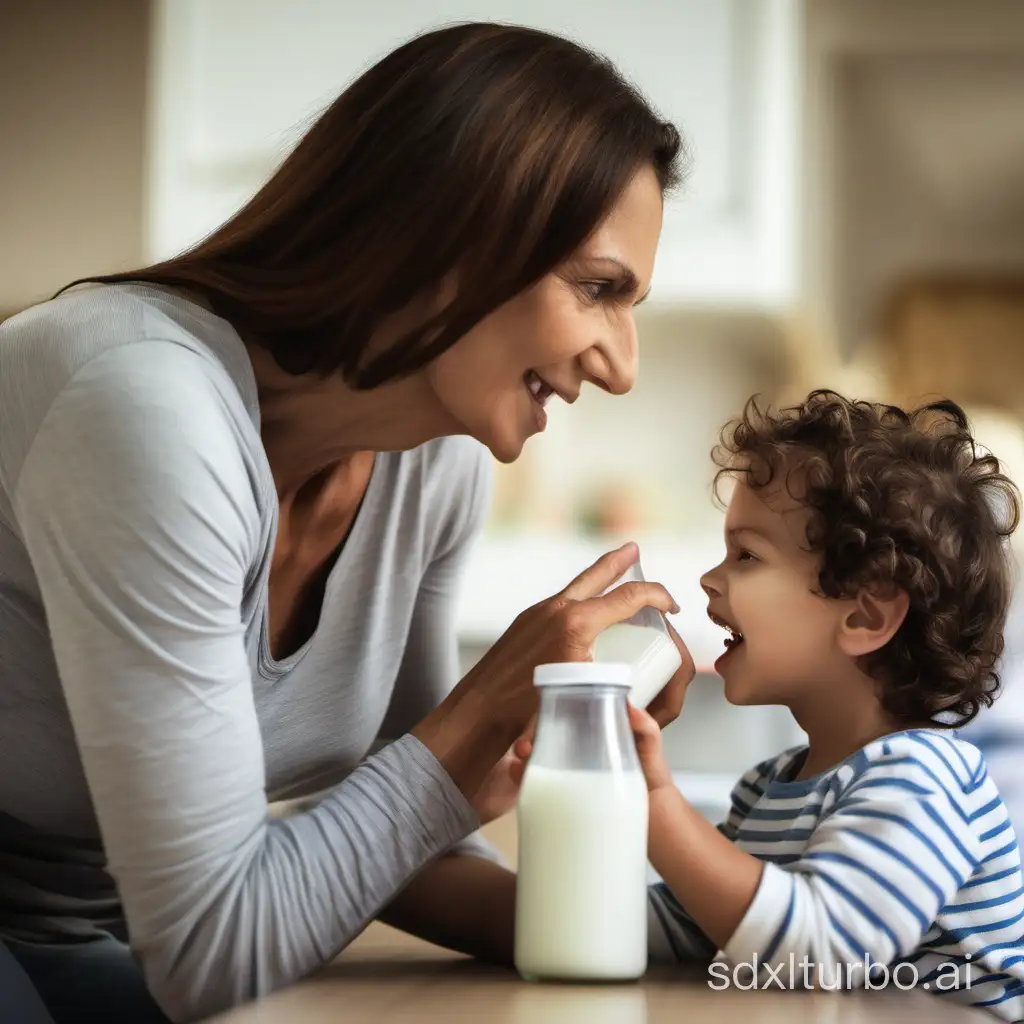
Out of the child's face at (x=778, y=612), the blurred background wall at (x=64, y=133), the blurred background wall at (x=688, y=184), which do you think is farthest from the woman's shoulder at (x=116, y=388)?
the blurred background wall at (x=64, y=133)

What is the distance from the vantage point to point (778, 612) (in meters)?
1.14

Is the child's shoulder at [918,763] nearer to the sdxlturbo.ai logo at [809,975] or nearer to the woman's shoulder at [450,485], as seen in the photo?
the sdxlturbo.ai logo at [809,975]

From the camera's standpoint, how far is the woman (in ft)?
2.73

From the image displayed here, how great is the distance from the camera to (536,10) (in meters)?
3.05

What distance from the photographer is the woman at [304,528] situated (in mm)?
833

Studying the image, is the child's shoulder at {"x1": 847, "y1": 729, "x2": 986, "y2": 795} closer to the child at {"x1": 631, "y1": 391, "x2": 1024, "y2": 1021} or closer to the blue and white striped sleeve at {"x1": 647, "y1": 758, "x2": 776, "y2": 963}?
the child at {"x1": 631, "y1": 391, "x2": 1024, "y2": 1021}

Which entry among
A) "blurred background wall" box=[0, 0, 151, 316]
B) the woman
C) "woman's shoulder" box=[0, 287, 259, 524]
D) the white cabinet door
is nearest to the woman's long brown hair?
the woman

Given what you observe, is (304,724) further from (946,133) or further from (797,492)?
(946,133)

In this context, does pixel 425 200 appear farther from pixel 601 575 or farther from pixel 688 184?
pixel 688 184

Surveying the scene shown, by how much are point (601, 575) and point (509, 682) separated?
13 cm

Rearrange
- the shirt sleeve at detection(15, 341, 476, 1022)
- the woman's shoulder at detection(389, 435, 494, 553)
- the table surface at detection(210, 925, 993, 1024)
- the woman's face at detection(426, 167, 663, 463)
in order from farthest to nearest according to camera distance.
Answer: the woman's shoulder at detection(389, 435, 494, 553), the woman's face at detection(426, 167, 663, 463), the shirt sleeve at detection(15, 341, 476, 1022), the table surface at detection(210, 925, 993, 1024)

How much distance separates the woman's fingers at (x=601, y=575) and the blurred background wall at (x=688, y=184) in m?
1.33

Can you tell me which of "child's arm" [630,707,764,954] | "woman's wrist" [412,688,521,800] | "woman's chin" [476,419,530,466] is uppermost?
"woman's chin" [476,419,530,466]

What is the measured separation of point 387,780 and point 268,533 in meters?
0.20
